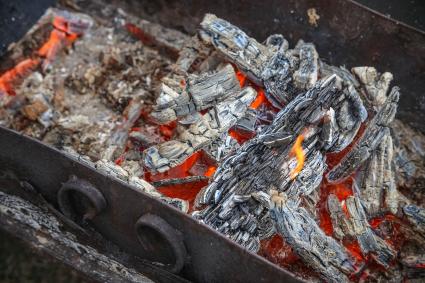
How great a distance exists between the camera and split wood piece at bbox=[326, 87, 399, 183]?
107 inches

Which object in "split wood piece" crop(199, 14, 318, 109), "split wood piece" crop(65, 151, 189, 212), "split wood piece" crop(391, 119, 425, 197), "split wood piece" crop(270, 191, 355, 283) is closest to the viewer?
"split wood piece" crop(270, 191, 355, 283)

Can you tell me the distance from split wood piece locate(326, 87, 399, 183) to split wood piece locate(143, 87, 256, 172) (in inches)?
25.3

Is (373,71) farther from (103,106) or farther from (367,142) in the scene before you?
(103,106)

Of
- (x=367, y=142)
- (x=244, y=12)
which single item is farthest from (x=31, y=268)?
(x=244, y=12)

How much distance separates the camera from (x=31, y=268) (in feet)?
7.75

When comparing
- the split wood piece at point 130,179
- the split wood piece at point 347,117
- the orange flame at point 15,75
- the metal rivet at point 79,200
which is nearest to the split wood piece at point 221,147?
the split wood piece at point 130,179

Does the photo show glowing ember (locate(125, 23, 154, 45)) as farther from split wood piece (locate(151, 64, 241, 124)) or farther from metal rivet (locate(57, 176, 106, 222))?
metal rivet (locate(57, 176, 106, 222))

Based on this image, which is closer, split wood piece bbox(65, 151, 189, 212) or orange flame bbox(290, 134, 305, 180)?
split wood piece bbox(65, 151, 189, 212)

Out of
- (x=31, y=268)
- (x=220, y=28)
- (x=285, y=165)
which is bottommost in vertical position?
(x=31, y=268)

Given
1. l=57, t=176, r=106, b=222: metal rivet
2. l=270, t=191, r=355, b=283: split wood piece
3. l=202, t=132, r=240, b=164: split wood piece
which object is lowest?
l=57, t=176, r=106, b=222: metal rivet

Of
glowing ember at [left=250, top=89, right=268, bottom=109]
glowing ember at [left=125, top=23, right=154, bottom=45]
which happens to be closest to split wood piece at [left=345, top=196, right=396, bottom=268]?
glowing ember at [left=250, top=89, right=268, bottom=109]

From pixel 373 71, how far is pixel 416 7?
0.82 metres

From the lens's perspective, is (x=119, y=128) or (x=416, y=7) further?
(x=416, y=7)

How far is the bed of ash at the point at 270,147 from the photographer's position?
2.45 m
